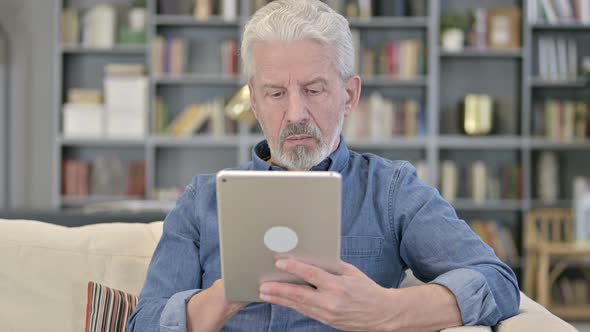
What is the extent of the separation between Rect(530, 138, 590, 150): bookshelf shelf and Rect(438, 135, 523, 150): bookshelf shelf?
0.10m

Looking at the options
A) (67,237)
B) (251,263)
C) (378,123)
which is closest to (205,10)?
(378,123)

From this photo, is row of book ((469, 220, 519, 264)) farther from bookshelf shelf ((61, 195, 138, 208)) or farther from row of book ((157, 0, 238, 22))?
bookshelf shelf ((61, 195, 138, 208))

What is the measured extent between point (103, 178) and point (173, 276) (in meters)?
4.47

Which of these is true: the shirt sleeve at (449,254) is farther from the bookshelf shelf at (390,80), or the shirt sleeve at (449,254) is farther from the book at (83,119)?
the book at (83,119)

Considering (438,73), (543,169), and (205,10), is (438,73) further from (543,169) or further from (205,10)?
(205,10)

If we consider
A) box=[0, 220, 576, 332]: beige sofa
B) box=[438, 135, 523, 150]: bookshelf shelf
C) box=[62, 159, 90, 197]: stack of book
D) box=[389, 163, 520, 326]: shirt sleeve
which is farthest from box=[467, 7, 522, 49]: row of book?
box=[389, 163, 520, 326]: shirt sleeve

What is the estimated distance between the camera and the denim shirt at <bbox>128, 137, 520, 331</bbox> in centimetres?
161

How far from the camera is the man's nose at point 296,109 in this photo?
5.58 feet

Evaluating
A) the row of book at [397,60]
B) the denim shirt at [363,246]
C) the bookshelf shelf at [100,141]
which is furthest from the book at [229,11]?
the denim shirt at [363,246]

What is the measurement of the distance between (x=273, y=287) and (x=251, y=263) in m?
0.05

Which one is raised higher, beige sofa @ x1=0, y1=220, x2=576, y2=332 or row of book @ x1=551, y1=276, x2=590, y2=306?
beige sofa @ x1=0, y1=220, x2=576, y2=332

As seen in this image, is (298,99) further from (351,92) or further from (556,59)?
(556,59)

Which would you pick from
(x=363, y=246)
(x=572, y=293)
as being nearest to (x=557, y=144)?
(x=572, y=293)

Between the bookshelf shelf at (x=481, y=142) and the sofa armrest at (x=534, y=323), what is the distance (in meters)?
4.32
